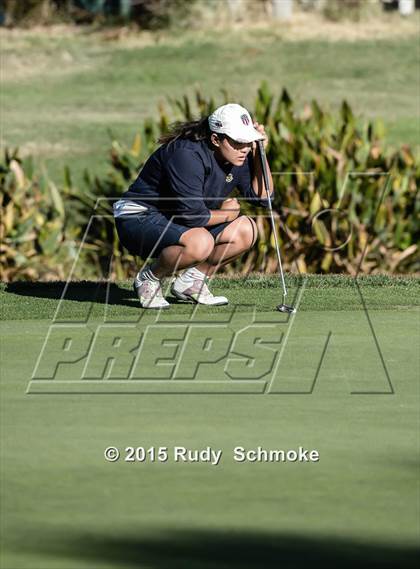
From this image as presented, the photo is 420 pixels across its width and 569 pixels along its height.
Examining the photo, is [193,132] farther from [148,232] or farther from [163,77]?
[163,77]

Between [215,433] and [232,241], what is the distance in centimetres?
397

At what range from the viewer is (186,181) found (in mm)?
8922

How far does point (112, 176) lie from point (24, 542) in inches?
460

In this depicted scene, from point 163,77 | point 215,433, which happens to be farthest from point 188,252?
point 163,77

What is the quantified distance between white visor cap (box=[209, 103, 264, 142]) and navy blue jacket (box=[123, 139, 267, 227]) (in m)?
0.22

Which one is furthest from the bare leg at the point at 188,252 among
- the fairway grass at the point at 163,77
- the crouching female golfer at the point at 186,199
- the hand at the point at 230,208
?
the fairway grass at the point at 163,77

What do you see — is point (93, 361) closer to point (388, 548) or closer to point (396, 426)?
point (396, 426)

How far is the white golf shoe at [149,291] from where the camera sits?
9000 millimetres

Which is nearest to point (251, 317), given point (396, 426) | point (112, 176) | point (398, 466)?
point (396, 426)

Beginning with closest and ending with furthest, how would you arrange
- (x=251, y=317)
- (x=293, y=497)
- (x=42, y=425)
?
(x=293, y=497) < (x=42, y=425) < (x=251, y=317)

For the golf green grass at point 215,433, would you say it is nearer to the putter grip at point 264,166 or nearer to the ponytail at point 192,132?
the putter grip at point 264,166

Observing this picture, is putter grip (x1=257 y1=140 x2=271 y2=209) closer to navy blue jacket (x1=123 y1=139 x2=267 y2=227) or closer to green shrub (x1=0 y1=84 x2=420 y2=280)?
navy blue jacket (x1=123 y1=139 x2=267 y2=227)

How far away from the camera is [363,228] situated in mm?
14727

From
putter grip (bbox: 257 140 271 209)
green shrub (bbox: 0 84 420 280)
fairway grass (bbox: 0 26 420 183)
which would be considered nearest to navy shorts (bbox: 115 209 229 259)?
putter grip (bbox: 257 140 271 209)
